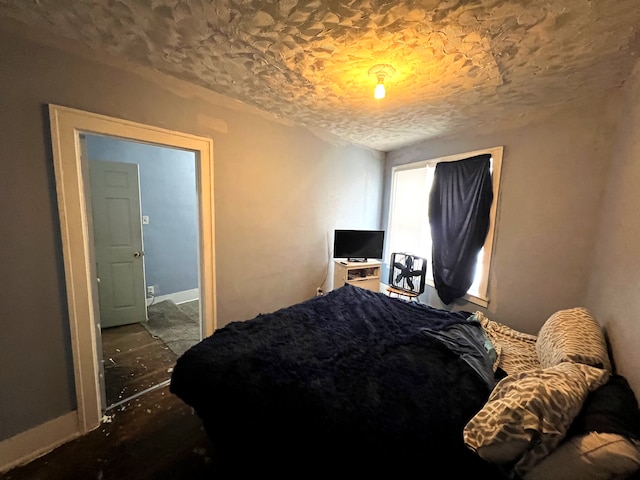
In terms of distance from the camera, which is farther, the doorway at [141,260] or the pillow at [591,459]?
the doorway at [141,260]

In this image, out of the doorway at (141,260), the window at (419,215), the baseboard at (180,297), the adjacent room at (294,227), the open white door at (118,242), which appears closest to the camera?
the adjacent room at (294,227)

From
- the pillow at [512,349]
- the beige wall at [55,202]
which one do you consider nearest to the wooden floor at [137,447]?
the beige wall at [55,202]

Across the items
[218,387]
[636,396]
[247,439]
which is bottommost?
[247,439]

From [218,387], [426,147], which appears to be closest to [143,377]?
[218,387]

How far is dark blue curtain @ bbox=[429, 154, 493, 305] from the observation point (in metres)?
2.64

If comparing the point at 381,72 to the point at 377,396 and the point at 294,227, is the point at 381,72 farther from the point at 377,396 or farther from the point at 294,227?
the point at 377,396

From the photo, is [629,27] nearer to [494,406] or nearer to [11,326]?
[494,406]

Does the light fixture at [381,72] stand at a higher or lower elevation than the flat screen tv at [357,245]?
higher

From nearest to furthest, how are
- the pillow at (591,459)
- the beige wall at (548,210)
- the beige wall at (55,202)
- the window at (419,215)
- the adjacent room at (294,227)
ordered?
the pillow at (591,459) → the adjacent room at (294,227) → the beige wall at (55,202) → the beige wall at (548,210) → the window at (419,215)

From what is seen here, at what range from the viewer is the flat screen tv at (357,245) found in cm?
328

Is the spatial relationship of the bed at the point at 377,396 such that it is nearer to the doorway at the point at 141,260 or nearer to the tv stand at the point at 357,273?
the doorway at the point at 141,260

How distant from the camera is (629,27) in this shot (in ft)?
4.12

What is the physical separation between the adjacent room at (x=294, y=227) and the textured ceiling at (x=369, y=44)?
0.01 metres

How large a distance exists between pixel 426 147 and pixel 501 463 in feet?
10.7
